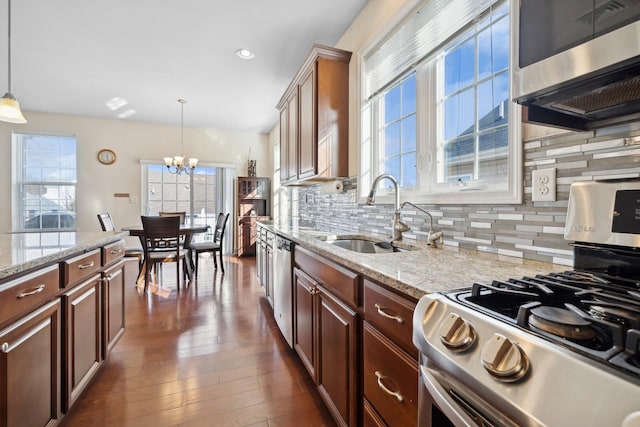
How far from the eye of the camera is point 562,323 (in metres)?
0.47

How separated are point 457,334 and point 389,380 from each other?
482 millimetres

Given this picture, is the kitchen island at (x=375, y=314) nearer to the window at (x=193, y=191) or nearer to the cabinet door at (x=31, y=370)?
the cabinet door at (x=31, y=370)

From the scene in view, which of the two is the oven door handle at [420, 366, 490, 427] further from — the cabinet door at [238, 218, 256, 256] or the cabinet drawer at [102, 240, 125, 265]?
the cabinet door at [238, 218, 256, 256]

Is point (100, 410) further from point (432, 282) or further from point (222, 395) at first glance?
point (432, 282)

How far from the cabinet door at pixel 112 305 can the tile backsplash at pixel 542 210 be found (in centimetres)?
188

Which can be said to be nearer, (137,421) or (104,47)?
(137,421)

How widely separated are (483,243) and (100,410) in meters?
2.05

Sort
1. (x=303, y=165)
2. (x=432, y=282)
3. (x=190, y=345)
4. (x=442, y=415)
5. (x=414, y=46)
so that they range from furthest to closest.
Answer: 1. (x=303, y=165)
2. (x=190, y=345)
3. (x=414, y=46)
4. (x=432, y=282)
5. (x=442, y=415)

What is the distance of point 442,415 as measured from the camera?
0.63 metres

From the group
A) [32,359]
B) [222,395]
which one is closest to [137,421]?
[222,395]

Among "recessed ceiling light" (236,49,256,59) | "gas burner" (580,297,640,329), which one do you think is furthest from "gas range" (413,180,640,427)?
"recessed ceiling light" (236,49,256,59)

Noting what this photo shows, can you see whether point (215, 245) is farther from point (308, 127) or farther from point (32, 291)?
point (32, 291)

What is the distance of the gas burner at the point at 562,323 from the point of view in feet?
1.50

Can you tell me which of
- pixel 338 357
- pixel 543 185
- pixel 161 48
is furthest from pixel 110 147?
pixel 543 185
